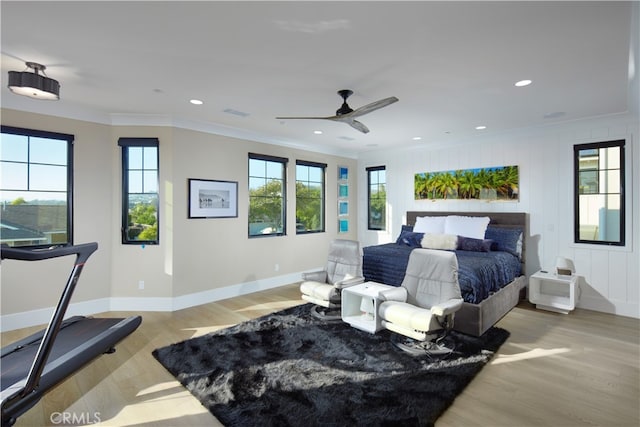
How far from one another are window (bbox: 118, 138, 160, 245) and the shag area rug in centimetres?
186

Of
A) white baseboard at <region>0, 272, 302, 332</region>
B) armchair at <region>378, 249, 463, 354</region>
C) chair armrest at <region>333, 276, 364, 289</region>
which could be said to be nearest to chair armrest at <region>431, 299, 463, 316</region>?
armchair at <region>378, 249, 463, 354</region>

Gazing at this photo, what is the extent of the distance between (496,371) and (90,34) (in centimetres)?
420

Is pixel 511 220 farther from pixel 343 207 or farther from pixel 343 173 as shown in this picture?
pixel 343 173

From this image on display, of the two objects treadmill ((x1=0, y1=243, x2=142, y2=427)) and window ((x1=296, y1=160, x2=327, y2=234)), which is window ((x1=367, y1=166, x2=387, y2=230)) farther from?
treadmill ((x1=0, y1=243, x2=142, y2=427))

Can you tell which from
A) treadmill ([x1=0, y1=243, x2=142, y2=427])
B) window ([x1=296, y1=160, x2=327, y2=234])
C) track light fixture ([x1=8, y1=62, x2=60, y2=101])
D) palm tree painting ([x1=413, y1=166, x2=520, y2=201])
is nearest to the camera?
treadmill ([x1=0, y1=243, x2=142, y2=427])

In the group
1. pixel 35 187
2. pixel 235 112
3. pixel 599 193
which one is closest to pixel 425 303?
pixel 599 193

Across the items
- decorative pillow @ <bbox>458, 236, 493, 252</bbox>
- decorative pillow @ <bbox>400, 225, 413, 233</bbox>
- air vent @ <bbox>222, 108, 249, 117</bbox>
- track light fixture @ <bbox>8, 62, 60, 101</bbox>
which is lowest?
decorative pillow @ <bbox>458, 236, 493, 252</bbox>

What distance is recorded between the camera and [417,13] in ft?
6.61

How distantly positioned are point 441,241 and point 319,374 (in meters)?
3.00

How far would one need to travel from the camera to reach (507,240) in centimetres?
473

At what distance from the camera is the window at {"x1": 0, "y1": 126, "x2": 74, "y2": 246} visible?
361 cm

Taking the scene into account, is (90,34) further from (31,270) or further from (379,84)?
(31,270)

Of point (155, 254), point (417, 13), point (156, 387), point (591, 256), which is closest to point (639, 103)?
point (591, 256)

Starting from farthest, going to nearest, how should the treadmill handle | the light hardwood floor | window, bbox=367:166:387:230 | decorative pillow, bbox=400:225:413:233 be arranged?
window, bbox=367:166:387:230 → decorative pillow, bbox=400:225:413:233 → the light hardwood floor → the treadmill handle
